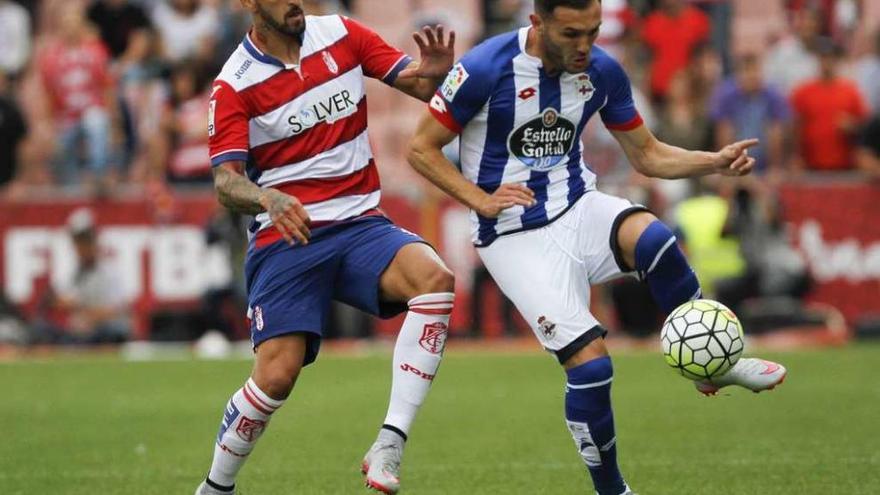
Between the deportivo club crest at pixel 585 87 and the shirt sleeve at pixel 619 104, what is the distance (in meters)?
0.10

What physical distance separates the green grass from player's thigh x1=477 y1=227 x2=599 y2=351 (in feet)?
4.12

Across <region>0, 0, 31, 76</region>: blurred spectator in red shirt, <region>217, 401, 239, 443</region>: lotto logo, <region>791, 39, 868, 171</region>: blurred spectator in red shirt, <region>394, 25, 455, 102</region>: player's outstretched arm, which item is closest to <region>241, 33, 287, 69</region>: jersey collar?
<region>394, 25, 455, 102</region>: player's outstretched arm

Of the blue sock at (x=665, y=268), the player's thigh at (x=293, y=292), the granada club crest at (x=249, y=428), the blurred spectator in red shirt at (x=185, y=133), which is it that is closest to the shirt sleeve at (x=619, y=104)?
the blue sock at (x=665, y=268)

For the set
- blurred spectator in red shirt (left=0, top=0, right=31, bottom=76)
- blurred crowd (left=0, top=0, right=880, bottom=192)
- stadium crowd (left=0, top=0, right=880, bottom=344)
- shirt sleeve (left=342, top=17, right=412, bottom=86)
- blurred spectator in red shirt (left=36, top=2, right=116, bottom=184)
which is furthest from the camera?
blurred spectator in red shirt (left=0, top=0, right=31, bottom=76)

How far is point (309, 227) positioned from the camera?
817cm

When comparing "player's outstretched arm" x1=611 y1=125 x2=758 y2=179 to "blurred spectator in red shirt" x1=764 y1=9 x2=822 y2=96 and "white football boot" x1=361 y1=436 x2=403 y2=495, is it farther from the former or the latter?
"blurred spectator in red shirt" x1=764 y1=9 x2=822 y2=96

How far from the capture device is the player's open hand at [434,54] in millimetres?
8477

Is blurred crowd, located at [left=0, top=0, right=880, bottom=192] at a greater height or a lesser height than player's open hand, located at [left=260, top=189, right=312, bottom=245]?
lesser

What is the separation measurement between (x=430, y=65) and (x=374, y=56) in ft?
0.97

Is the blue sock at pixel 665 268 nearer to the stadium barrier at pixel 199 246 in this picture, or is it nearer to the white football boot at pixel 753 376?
the white football boot at pixel 753 376

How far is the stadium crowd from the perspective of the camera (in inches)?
723

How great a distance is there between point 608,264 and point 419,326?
0.95 meters

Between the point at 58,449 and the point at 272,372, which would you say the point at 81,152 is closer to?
the point at 58,449

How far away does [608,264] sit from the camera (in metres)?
8.23
